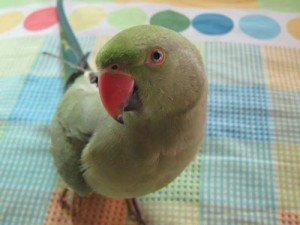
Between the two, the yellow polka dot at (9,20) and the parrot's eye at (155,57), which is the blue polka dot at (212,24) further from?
the parrot's eye at (155,57)

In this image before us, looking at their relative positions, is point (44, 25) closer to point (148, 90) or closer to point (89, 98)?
point (89, 98)

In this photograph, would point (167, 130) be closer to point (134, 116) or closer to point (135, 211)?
point (134, 116)

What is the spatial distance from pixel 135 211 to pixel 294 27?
806 mm

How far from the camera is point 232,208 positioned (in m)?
0.85

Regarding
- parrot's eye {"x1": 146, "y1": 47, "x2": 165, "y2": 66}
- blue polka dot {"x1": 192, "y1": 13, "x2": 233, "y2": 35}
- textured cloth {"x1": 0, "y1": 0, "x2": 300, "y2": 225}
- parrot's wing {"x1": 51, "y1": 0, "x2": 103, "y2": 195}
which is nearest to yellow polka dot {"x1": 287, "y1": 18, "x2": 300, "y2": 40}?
textured cloth {"x1": 0, "y1": 0, "x2": 300, "y2": 225}

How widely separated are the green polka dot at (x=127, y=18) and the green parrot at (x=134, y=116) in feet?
1.56

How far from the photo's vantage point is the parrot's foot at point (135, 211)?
84cm

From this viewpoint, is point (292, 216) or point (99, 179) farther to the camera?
point (292, 216)

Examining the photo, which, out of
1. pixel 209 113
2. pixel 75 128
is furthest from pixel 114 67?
pixel 209 113

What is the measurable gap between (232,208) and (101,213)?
30cm

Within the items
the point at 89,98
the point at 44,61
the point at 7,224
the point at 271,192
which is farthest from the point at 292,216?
the point at 44,61

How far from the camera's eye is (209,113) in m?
1.02

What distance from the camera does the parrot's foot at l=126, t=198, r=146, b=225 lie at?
0.84 meters

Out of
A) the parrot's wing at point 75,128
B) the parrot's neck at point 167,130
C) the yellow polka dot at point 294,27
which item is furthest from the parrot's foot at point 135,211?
the yellow polka dot at point 294,27
